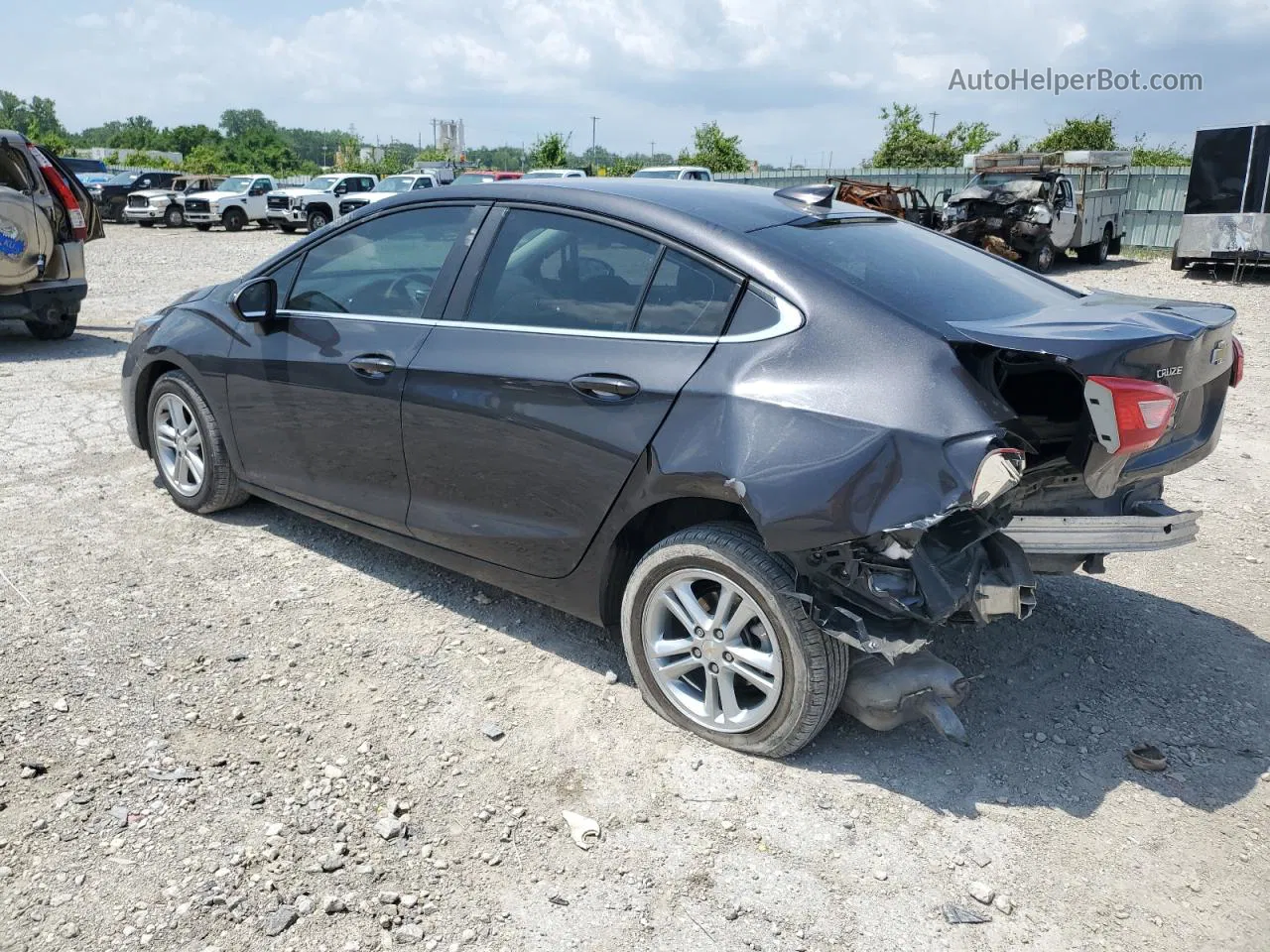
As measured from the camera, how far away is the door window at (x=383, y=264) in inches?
154

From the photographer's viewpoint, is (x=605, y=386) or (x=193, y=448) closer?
(x=605, y=386)

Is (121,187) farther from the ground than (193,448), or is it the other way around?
(121,187)

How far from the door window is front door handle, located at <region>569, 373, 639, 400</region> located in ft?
3.03

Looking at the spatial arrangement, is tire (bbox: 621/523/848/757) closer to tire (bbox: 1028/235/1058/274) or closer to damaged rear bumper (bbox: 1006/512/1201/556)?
damaged rear bumper (bbox: 1006/512/1201/556)

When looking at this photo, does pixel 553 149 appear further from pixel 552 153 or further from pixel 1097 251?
pixel 1097 251

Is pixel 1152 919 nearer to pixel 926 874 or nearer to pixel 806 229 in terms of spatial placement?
pixel 926 874

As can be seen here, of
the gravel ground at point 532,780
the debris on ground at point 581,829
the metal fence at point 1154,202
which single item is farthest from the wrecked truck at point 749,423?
the metal fence at point 1154,202

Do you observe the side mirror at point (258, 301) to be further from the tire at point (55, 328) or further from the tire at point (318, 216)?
the tire at point (318, 216)

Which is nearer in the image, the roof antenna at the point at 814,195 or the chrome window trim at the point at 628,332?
the chrome window trim at the point at 628,332

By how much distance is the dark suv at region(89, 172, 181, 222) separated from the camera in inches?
1304

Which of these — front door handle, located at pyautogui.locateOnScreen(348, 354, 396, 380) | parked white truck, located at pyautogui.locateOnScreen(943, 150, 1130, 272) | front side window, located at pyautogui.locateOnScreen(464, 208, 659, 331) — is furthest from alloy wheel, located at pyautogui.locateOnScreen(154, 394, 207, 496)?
parked white truck, located at pyautogui.locateOnScreen(943, 150, 1130, 272)

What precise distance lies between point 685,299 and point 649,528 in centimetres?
75

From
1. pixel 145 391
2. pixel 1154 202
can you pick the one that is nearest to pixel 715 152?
pixel 1154 202

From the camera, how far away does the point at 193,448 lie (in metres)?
5.06
